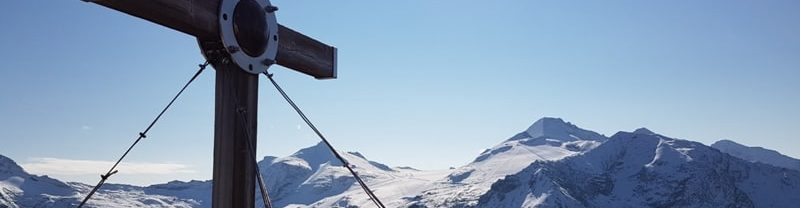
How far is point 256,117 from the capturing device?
15.2 feet

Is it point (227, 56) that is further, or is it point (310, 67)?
point (310, 67)

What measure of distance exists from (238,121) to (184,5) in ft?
2.91

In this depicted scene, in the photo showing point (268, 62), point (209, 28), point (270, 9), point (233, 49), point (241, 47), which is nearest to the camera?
point (209, 28)

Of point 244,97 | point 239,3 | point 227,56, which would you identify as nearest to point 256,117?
point 244,97

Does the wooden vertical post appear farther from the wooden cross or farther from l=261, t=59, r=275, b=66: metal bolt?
l=261, t=59, r=275, b=66: metal bolt

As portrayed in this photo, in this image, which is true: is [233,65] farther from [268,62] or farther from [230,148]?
[230,148]

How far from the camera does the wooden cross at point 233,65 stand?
409 cm

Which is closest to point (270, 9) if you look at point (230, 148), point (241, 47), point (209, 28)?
point (241, 47)

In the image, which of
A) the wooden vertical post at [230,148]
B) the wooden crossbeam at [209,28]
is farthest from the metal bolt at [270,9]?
the wooden vertical post at [230,148]

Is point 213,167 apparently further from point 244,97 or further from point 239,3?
point 239,3

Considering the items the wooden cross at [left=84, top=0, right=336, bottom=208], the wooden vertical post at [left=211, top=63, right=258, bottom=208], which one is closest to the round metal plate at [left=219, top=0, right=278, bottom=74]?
the wooden cross at [left=84, top=0, right=336, bottom=208]

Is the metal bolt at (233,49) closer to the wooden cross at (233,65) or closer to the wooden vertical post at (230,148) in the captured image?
the wooden cross at (233,65)

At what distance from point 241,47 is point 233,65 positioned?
13 centimetres

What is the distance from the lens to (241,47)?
4398mm
